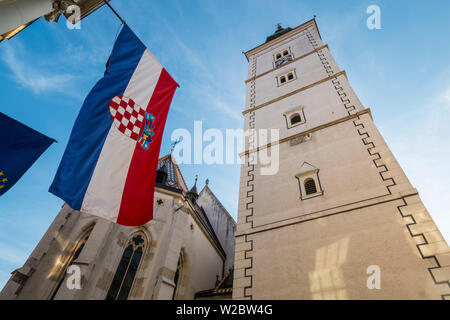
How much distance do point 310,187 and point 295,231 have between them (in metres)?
1.63

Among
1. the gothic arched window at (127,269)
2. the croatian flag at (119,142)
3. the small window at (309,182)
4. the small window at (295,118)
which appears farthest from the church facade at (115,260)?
the small window at (295,118)

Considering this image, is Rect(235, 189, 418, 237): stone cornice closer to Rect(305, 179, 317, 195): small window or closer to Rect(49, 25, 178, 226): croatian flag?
Rect(305, 179, 317, 195): small window

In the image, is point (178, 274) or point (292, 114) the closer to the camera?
point (292, 114)

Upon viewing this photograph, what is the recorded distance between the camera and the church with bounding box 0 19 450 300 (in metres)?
5.26

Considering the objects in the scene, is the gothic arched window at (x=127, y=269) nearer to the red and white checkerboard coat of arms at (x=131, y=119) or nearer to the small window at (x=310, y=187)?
the red and white checkerboard coat of arms at (x=131, y=119)

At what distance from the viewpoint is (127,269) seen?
1009 cm

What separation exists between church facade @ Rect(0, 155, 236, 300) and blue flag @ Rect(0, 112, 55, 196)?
19.3 feet

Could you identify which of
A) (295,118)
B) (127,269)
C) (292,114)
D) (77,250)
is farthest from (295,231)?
(77,250)

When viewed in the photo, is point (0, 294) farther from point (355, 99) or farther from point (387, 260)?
point (355, 99)

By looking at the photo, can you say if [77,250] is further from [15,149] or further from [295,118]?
[295,118]

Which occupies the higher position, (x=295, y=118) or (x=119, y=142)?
(x=295, y=118)

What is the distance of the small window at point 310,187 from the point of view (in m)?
7.59

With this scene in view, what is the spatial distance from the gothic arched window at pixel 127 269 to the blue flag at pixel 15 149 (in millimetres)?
6780
